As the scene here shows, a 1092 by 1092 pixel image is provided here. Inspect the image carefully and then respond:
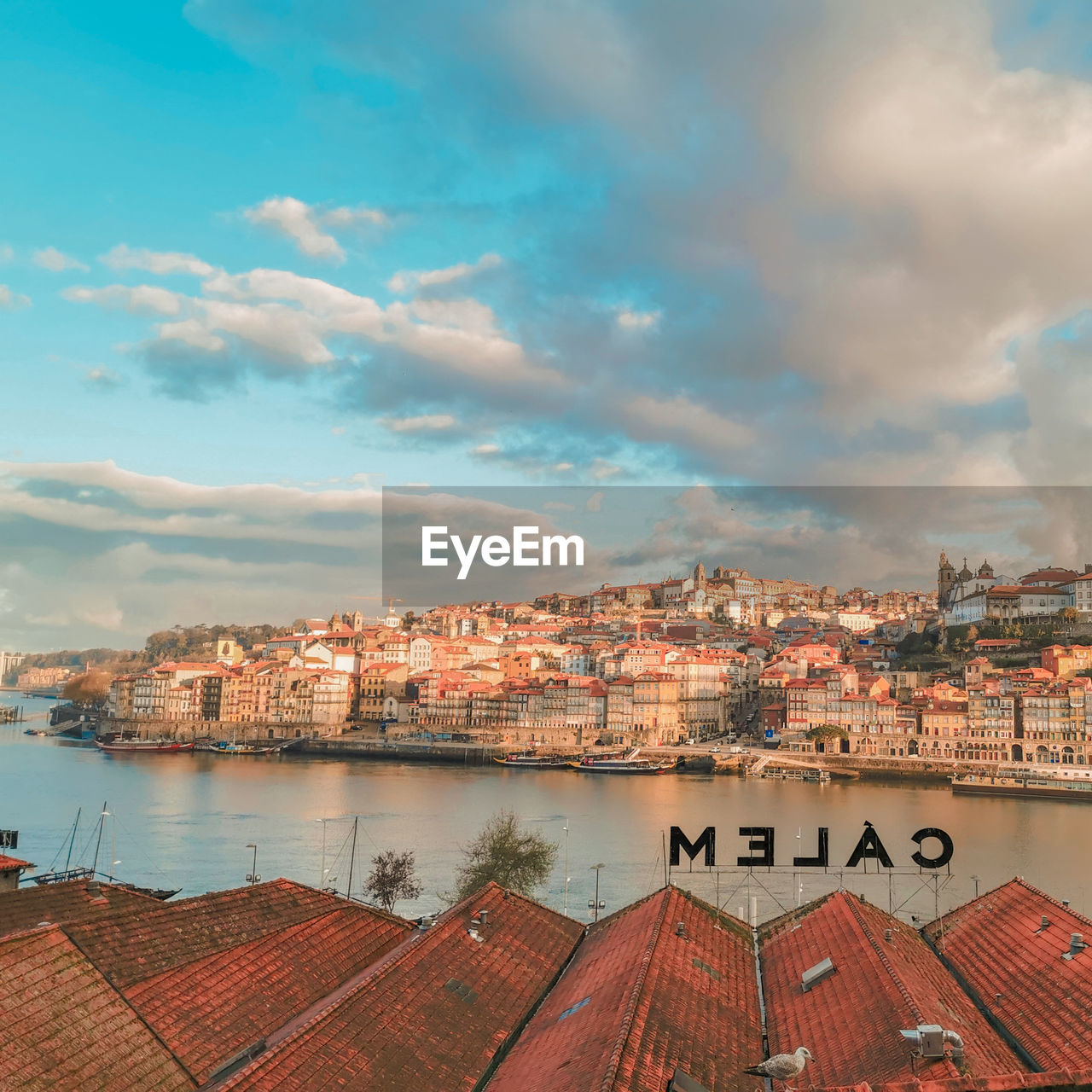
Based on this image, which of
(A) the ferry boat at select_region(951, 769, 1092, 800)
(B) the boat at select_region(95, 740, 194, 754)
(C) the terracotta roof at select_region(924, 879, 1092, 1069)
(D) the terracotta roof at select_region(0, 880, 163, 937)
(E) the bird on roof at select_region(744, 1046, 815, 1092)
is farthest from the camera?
(B) the boat at select_region(95, 740, 194, 754)

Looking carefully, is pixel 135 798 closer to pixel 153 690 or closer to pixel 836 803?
pixel 836 803

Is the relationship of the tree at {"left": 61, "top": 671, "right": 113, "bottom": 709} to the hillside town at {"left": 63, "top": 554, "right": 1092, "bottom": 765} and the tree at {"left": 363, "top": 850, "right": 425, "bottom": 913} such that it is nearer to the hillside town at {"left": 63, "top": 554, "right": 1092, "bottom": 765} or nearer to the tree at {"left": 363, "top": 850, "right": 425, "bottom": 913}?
the hillside town at {"left": 63, "top": 554, "right": 1092, "bottom": 765}

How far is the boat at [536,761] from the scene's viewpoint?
1710 inches

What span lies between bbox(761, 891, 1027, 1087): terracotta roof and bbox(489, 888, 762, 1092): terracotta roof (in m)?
0.30

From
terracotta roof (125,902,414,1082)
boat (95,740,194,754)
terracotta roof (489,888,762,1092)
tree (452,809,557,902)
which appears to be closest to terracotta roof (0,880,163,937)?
terracotta roof (125,902,414,1082)

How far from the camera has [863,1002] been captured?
6.78m

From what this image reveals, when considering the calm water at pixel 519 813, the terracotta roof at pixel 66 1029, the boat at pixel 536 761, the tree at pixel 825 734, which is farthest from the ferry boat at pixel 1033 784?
the terracotta roof at pixel 66 1029

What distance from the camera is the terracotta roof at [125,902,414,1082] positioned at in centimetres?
588

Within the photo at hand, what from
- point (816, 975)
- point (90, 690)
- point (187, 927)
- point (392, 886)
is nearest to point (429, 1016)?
point (187, 927)

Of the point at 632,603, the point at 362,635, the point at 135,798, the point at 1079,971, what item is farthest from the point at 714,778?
the point at 632,603

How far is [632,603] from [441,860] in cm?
6923

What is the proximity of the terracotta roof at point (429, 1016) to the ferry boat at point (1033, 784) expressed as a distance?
3050 cm

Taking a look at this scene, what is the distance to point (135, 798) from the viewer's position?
1172 inches

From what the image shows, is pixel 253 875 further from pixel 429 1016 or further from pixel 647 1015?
pixel 647 1015
